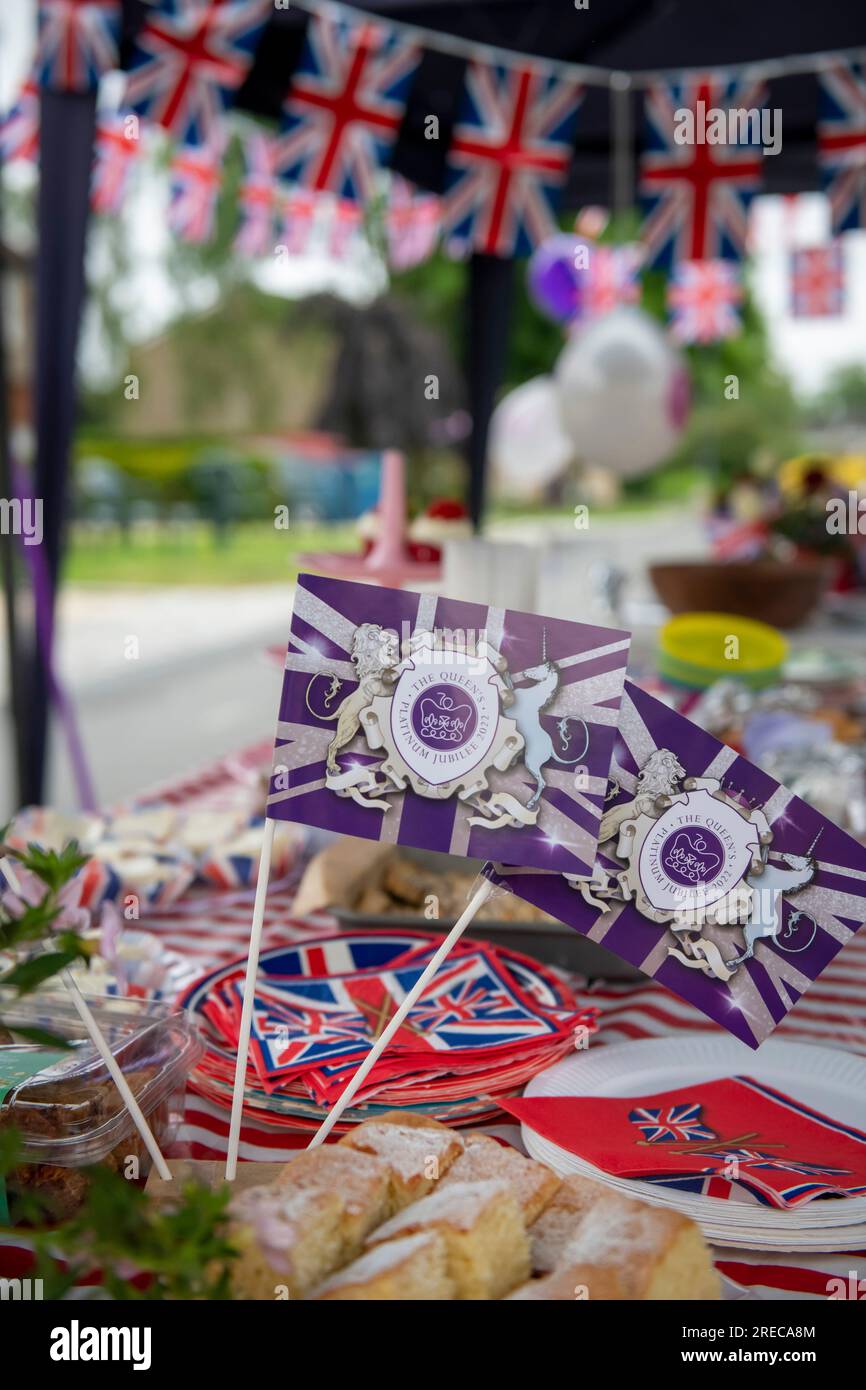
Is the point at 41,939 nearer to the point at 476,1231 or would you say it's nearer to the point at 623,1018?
the point at 476,1231

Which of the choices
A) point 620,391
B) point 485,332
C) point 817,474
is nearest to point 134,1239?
point 620,391

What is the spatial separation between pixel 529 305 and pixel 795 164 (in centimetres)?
1368

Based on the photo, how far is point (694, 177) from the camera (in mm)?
3793

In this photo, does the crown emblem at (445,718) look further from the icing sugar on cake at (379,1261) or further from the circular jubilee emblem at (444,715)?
the icing sugar on cake at (379,1261)

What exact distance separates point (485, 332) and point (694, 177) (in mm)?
854

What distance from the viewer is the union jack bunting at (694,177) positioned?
3615 mm

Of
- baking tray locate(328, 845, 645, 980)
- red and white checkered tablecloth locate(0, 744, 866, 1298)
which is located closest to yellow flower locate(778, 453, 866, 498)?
red and white checkered tablecloth locate(0, 744, 866, 1298)

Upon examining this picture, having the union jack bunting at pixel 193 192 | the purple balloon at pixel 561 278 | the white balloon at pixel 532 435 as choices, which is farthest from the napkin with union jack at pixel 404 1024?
the white balloon at pixel 532 435

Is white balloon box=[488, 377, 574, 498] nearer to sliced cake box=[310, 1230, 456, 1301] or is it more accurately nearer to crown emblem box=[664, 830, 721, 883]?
crown emblem box=[664, 830, 721, 883]

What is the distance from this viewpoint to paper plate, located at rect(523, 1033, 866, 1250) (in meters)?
0.64

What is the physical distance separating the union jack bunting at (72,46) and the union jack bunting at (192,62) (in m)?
0.19

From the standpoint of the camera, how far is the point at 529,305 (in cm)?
1672

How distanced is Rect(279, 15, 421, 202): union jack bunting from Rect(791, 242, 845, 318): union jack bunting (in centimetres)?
416
